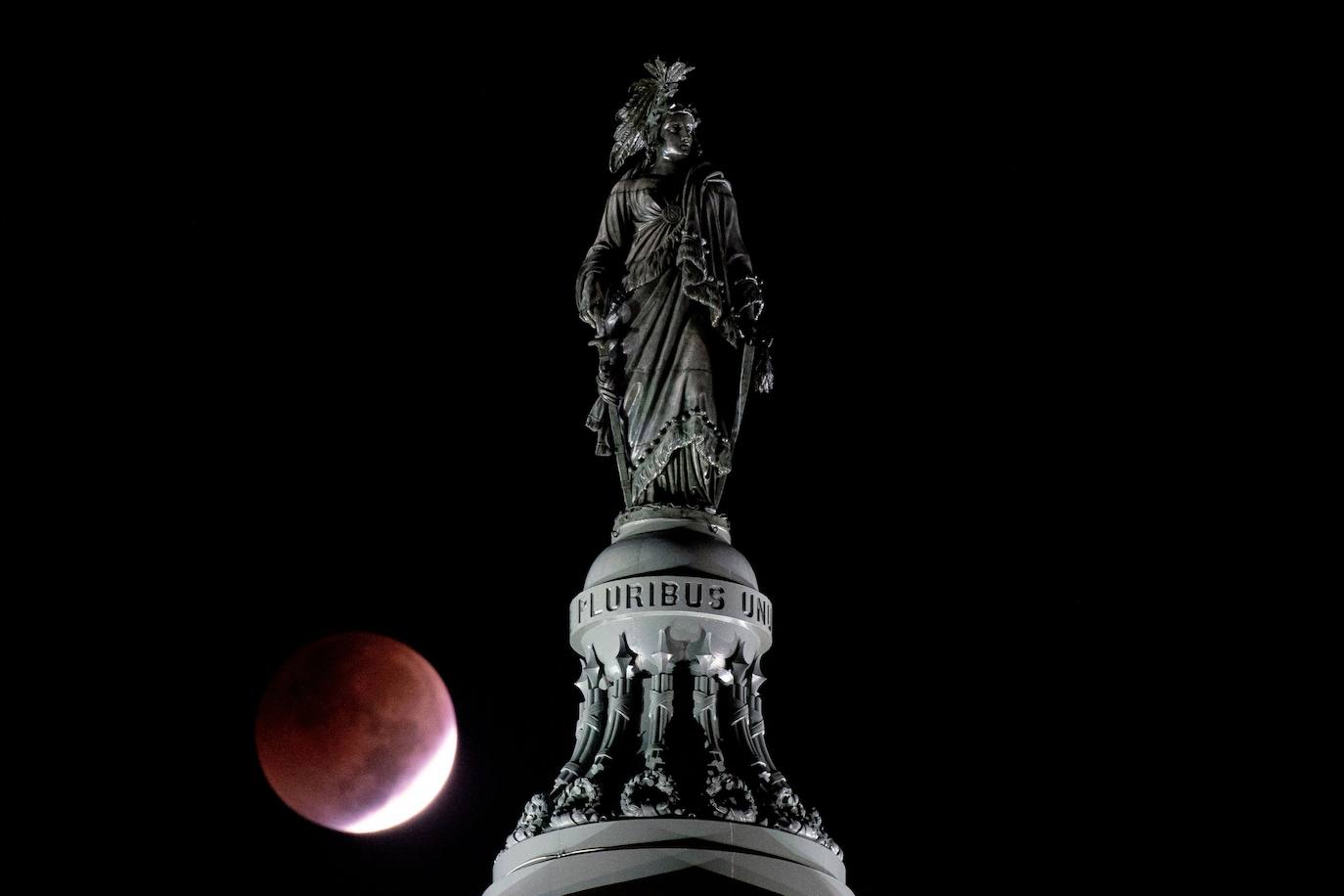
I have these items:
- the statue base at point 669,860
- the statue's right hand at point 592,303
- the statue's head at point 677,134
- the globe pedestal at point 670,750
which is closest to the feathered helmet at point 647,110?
the statue's head at point 677,134

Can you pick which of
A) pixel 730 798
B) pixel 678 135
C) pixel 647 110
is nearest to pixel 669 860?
pixel 730 798

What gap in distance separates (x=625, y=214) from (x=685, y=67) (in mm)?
1364

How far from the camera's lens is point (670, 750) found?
1455 centimetres

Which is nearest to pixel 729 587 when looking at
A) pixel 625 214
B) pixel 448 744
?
pixel 625 214

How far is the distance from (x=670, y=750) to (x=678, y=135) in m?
5.26

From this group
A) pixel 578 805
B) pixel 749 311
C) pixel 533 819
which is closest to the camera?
pixel 578 805

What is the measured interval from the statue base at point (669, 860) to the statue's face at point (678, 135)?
5.77m

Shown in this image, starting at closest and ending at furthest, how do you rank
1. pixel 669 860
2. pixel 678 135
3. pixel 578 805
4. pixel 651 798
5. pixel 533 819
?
pixel 669 860 → pixel 651 798 → pixel 578 805 → pixel 533 819 → pixel 678 135

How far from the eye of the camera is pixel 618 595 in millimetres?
14883

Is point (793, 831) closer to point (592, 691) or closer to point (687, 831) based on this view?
point (687, 831)

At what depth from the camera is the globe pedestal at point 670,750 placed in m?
13.9

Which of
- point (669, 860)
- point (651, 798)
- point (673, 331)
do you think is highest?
point (673, 331)

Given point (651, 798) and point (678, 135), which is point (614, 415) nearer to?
point (678, 135)

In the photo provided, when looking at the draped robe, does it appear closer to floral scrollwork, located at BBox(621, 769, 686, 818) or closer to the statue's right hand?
the statue's right hand
